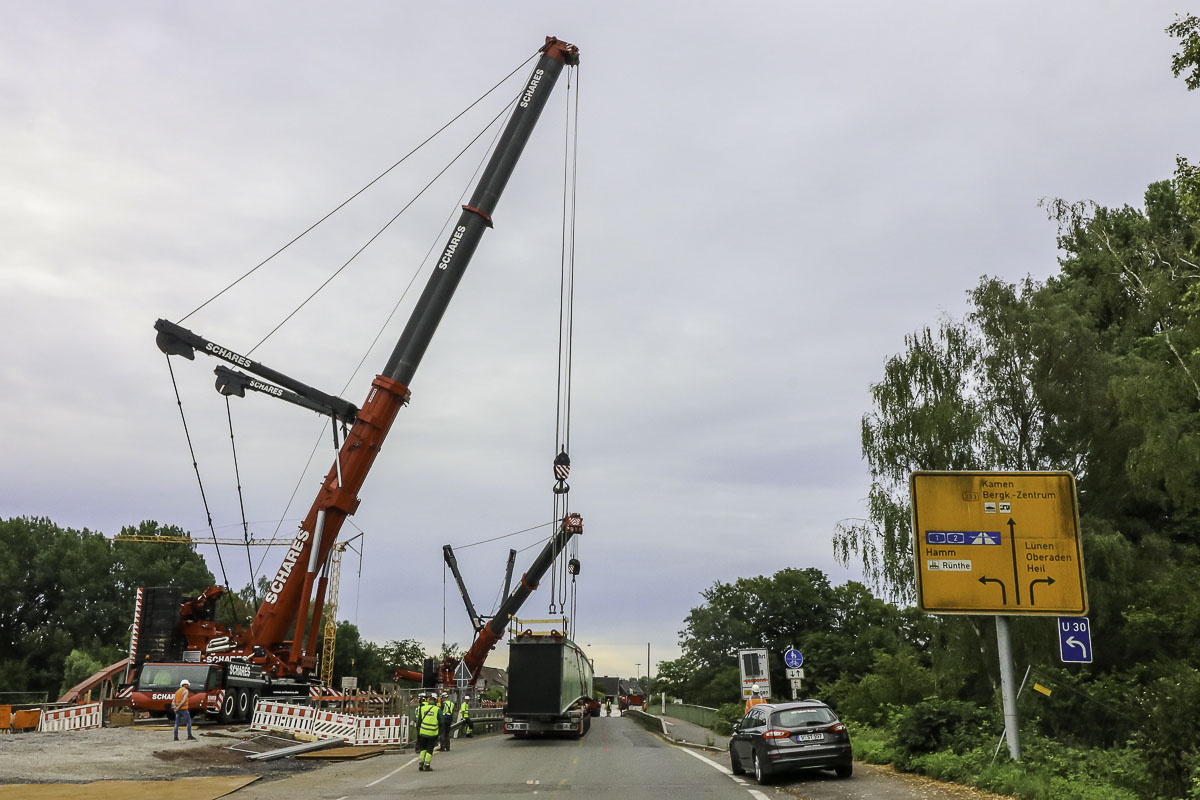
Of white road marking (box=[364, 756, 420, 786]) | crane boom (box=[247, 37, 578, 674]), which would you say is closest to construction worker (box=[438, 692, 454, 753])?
white road marking (box=[364, 756, 420, 786])

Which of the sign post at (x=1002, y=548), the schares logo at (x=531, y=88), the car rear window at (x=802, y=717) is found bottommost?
the car rear window at (x=802, y=717)

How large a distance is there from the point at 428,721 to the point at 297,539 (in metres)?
8.77

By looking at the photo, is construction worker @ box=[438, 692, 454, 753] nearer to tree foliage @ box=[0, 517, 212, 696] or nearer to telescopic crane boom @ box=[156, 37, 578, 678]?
telescopic crane boom @ box=[156, 37, 578, 678]

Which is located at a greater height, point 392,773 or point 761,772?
point 761,772

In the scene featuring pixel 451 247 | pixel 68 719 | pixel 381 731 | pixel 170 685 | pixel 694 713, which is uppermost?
pixel 451 247

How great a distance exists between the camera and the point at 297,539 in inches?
1036

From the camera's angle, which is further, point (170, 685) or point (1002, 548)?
point (170, 685)

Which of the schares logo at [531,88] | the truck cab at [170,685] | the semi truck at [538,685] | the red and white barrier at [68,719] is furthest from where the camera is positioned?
the semi truck at [538,685]

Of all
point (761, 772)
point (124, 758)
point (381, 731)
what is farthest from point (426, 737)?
point (381, 731)

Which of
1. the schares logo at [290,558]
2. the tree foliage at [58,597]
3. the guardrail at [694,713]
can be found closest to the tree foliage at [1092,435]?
the guardrail at [694,713]

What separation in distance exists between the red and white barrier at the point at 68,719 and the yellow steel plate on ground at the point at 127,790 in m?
13.8

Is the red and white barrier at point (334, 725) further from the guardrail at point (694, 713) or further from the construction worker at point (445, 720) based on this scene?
the guardrail at point (694, 713)

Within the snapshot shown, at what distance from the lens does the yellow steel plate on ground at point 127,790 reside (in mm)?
13719

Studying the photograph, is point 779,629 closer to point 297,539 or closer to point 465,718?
point 465,718
